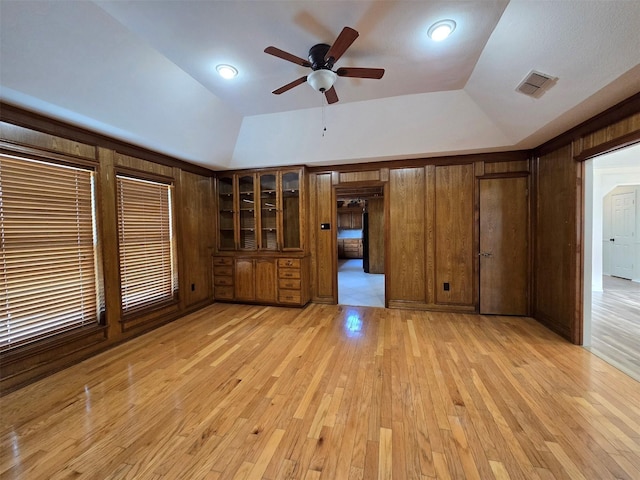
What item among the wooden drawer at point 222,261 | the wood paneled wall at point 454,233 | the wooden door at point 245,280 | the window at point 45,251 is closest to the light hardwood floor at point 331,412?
the window at point 45,251

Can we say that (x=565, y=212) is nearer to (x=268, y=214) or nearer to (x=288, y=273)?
(x=288, y=273)

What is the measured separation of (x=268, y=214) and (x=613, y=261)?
327 inches

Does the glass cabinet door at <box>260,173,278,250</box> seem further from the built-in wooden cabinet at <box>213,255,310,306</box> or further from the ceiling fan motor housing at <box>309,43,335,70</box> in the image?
the ceiling fan motor housing at <box>309,43,335,70</box>

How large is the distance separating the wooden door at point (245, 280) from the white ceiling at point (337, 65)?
2.01 metres

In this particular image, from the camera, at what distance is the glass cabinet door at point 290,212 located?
4.49 metres

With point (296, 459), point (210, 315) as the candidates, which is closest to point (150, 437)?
point (296, 459)

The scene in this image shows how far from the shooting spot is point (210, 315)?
4.08 metres

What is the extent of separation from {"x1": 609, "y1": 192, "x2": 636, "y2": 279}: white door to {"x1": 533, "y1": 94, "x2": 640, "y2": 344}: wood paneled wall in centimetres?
459

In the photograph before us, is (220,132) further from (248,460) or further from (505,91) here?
(248,460)

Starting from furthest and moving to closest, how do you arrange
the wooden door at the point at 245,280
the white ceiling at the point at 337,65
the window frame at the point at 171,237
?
→ the wooden door at the point at 245,280, the window frame at the point at 171,237, the white ceiling at the point at 337,65

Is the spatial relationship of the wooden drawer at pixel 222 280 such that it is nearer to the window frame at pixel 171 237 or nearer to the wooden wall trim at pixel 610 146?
the window frame at pixel 171 237

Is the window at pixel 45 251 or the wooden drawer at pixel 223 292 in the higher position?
the window at pixel 45 251

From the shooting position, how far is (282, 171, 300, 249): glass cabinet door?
14.7 ft

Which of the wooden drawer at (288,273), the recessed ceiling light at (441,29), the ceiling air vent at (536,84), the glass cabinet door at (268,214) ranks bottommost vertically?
the wooden drawer at (288,273)
